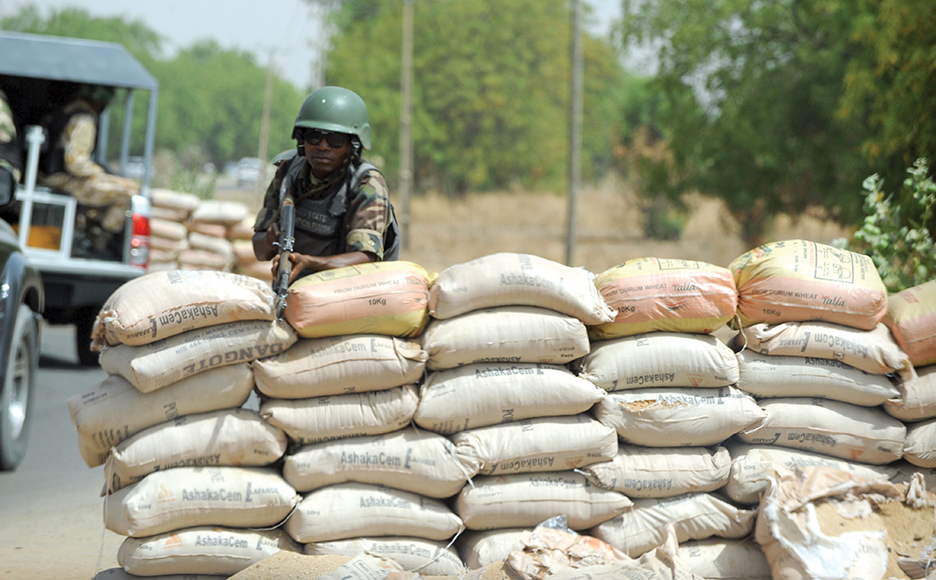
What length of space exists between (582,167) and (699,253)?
2213 cm

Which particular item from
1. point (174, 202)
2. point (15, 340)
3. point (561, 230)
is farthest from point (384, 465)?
point (561, 230)

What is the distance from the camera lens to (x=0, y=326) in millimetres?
4637

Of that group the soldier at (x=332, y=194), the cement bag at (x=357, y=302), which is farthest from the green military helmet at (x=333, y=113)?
the cement bag at (x=357, y=302)

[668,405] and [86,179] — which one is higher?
[86,179]

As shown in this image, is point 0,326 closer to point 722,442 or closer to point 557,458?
point 557,458

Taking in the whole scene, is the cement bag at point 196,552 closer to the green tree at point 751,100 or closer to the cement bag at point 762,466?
the cement bag at point 762,466

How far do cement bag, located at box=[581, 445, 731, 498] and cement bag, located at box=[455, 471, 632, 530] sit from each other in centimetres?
6

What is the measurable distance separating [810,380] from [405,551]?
1728 mm

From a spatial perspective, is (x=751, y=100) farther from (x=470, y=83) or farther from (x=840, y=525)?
(x=470, y=83)

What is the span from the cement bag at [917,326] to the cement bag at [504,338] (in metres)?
1.29

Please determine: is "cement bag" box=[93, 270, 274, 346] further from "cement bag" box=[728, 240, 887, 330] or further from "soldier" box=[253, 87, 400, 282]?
"cement bag" box=[728, 240, 887, 330]

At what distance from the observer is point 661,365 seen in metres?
3.27

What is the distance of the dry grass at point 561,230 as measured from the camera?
74.7ft

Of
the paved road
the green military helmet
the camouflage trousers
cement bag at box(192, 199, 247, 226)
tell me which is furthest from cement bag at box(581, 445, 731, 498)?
cement bag at box(192, 199, 247, 226)
